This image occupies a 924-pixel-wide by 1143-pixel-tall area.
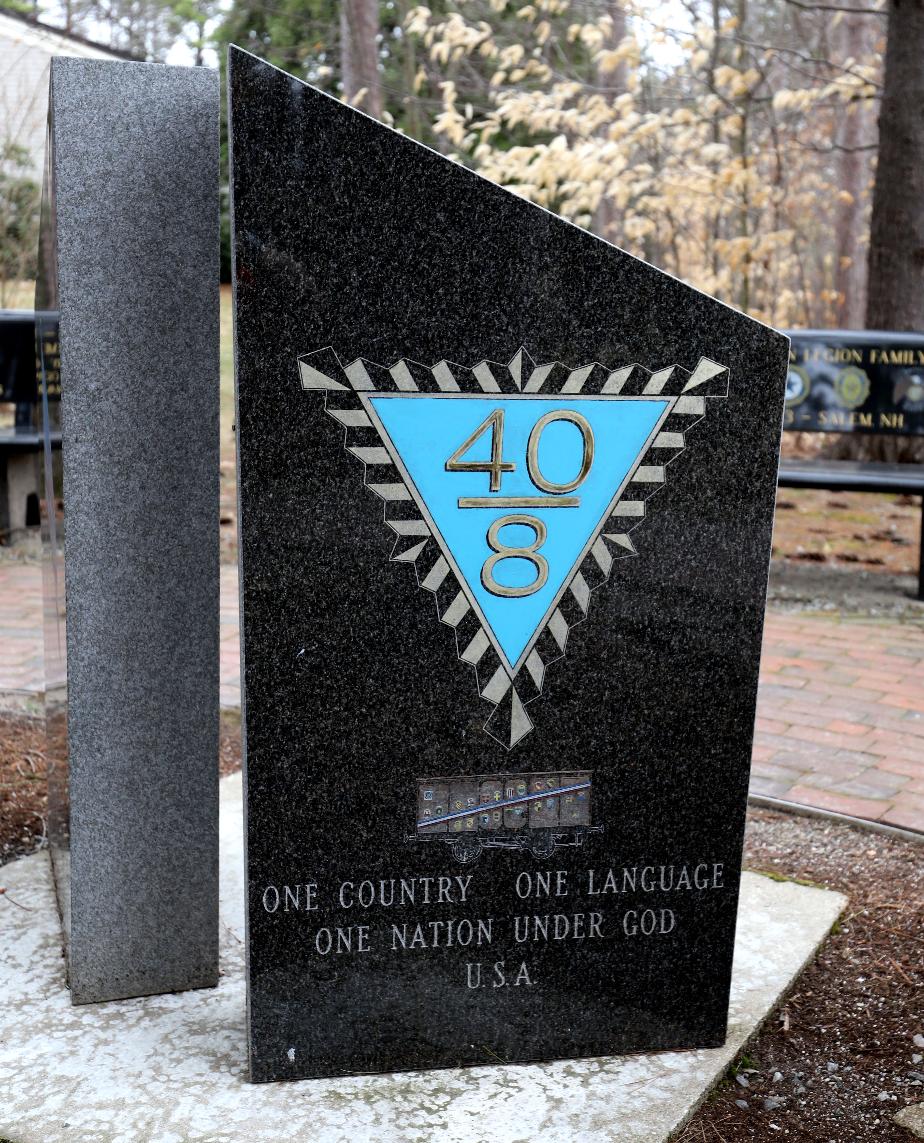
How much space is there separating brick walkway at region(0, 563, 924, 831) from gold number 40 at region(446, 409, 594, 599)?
75.5 inches

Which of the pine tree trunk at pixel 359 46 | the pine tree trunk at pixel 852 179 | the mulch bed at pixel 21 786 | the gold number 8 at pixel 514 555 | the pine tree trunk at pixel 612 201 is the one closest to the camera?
the gold number 8 at pixel 514 555

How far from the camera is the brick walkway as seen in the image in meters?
3.94

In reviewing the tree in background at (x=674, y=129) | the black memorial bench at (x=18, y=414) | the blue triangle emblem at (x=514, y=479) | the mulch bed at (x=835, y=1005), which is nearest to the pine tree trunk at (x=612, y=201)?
the tree in background at (x=674, y=129)

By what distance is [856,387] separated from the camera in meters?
6.93

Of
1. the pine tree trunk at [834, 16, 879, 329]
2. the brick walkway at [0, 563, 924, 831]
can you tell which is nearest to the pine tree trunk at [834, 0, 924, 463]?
the brick walkway at [0, 563, 924, 831]

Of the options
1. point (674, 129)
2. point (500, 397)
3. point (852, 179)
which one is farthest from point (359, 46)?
point (500, 397)

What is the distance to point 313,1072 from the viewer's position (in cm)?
237

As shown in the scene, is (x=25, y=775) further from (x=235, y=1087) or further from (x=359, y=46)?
(x=359, y=46)

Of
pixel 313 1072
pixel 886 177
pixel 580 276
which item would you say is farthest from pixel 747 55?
Answer: pixel 313 1072

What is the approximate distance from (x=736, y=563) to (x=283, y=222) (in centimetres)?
103

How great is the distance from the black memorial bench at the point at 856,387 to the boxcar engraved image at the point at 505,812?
459 cm

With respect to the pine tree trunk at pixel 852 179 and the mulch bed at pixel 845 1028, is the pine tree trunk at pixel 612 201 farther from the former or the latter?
the mulch bed at pixel 845 1028

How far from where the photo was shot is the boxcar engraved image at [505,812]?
2.34m

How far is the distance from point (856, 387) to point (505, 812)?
206 inches
